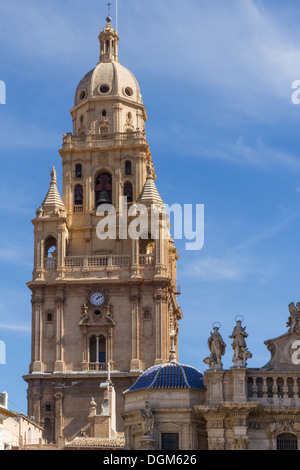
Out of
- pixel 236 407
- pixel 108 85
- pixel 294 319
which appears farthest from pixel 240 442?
pixel 108 85

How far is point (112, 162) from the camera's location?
12850cm

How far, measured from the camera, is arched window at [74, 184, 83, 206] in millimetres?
128000

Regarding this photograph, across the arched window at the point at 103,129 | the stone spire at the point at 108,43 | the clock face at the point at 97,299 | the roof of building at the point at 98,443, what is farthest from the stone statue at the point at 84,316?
the stone spire at the point at 108,43

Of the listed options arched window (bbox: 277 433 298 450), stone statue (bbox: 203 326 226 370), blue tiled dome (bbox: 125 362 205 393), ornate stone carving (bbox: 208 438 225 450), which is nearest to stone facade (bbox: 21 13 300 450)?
blue tiled dome (bbox: 125 362 205 393)

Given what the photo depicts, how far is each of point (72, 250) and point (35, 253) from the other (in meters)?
5.67

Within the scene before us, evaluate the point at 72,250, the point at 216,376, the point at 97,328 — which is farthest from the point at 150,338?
the point at 216,376

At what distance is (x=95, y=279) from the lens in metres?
119

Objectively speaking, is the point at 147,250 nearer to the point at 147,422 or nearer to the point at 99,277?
the point at 99,277

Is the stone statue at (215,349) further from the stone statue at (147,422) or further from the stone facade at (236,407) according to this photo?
the stone statue at (147,422)

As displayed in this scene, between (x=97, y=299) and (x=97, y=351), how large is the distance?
16.1 ft

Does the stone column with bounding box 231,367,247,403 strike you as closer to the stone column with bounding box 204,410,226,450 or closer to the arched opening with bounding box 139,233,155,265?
the stone column with bounding box 204,410,226,450
